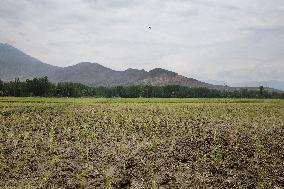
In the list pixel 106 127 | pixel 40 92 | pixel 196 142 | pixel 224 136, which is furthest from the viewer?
pixel 40 92

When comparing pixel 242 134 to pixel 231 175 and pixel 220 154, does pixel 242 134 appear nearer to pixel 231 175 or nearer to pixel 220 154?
pixel 220 154

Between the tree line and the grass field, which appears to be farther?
the tree line

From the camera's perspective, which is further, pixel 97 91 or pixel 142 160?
pixel 97 91

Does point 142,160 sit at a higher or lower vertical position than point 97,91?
lower

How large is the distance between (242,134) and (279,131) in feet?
9.39

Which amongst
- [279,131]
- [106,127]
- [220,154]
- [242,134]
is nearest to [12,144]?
[106,127]

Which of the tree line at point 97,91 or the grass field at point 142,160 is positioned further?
the tree line at point 97,91

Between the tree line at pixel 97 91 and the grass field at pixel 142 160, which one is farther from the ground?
the tree line at pixel 97 91

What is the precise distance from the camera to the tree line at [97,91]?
4505 inches

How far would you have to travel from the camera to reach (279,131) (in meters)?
21.9

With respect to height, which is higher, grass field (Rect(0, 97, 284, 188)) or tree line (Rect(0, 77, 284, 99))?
tree line (Rect(0, 77, 284, 99))

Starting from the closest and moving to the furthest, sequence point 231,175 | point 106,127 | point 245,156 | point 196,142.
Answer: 1. point 231,175
2. point 245,156
3. point 196,142
4. point 106,127

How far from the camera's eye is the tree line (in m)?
114

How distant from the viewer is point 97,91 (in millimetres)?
156875
